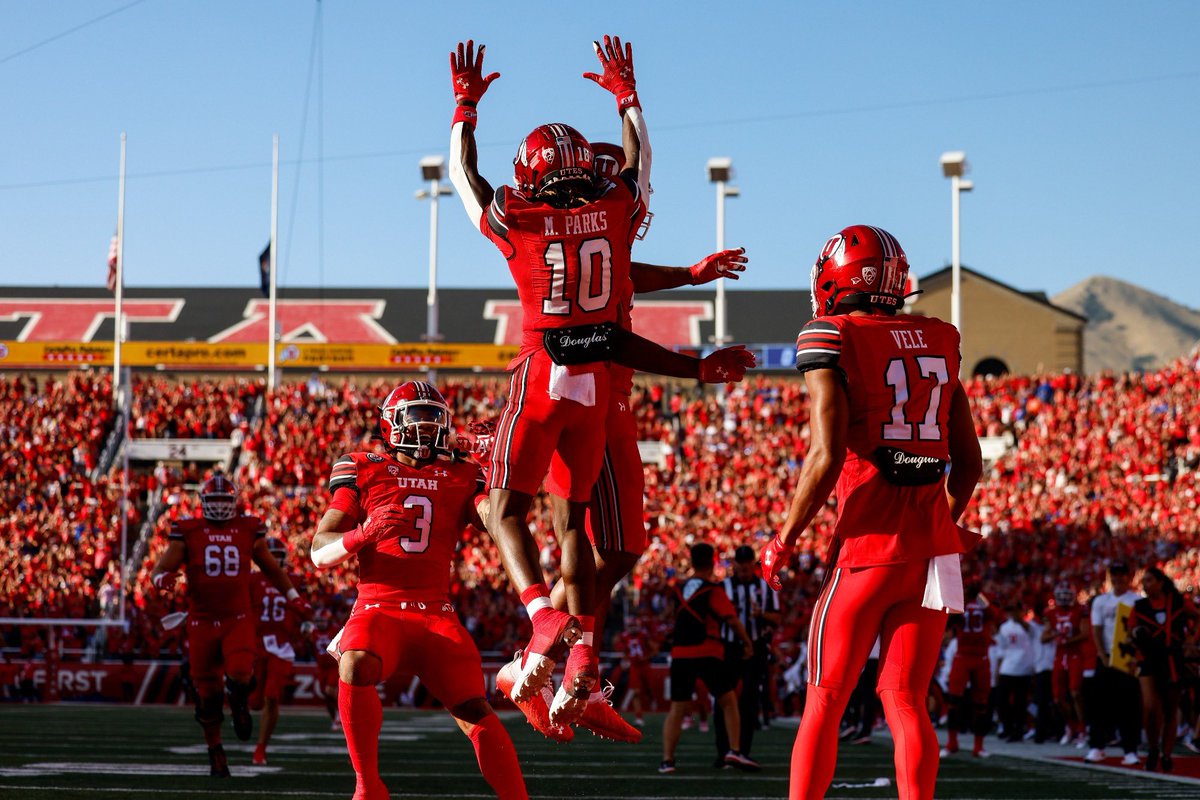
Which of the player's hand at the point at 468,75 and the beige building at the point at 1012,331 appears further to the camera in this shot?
the beige building at the point at 1012,331

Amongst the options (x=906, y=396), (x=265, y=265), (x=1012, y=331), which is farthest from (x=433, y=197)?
(x=906, y=396)

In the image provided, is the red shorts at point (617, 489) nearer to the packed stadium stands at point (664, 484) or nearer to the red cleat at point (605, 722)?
the red cleat at point (605, 722)

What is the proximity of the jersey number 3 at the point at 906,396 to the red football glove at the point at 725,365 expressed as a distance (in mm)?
723

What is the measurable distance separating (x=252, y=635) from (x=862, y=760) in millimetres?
6346

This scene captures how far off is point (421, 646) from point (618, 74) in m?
3.03

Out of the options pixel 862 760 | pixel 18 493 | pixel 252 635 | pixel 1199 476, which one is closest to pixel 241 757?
pixel 252 635

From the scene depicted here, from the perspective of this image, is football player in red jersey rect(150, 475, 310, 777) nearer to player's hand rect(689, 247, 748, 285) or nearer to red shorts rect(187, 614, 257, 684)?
red shorts rect(187, 614, 257, 684)

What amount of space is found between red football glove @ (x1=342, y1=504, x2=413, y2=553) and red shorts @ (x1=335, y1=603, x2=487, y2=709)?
335 mm

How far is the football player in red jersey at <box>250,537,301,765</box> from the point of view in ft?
49.3

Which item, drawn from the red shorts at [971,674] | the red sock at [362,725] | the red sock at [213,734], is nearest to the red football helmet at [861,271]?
the red sock at [362,725]

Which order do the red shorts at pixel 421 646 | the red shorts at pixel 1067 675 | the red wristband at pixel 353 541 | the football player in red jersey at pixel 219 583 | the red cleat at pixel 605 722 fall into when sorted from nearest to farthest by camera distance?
the red cleat at pixel 605 722 < the red shorts at pixel 421 646 < the red wristband at pixel 353 541 < the football player in red jersey at pixel 219 583 < the red shorts at pixel 1067 675

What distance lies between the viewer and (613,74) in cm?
787

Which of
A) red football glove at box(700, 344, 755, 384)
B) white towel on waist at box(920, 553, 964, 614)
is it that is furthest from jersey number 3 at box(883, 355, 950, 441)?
red football glove at box(700, 344, 755, 384)

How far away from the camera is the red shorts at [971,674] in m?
18.3
